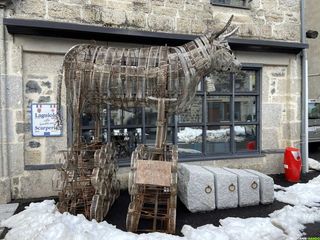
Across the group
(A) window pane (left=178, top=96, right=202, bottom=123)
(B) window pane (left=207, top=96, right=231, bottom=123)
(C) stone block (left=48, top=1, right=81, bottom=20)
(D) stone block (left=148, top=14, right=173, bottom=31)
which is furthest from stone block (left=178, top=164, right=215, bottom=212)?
(C) stone block (left=48, top=1, right=81, bottom=20)

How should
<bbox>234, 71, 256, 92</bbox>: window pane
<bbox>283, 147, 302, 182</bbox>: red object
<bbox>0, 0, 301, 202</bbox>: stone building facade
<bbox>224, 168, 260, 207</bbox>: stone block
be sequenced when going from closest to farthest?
<bbox>224, 168, 260, 207</bbox>: stone block, <bbox>0, 0, 301, 202</bbox>: stone building facade, <bbox>283, 147, 302, 182</bbox>: red object, <bbox>234, 71, 256, 92</bbox>: window pane

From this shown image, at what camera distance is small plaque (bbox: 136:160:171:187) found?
12.1 feet

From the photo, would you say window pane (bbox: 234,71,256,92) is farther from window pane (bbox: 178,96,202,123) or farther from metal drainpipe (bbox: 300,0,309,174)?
metal drainpipe (bbox: 300,0,309,174)

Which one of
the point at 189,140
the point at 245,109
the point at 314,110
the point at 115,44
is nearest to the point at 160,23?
the point at 115,44

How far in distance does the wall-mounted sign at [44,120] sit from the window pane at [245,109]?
3.98 meters

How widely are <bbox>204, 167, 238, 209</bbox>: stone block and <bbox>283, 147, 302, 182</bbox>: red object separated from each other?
2.27m

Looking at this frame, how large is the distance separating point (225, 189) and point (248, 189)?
42 centimetres

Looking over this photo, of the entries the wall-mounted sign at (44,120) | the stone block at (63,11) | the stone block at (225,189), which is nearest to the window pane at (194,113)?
the stone block at (225,189)

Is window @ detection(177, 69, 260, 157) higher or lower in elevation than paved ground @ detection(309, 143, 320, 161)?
higher

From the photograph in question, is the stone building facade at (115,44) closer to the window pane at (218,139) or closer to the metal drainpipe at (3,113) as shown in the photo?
the metal drainpipe at (3,113)

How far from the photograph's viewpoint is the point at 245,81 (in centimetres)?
681

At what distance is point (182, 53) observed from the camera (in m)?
4.11

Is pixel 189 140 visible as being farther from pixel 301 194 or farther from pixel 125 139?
pixel 301 194

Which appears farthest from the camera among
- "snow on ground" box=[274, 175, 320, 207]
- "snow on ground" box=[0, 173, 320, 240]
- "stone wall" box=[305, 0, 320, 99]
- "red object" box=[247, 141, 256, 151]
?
"stone wall" box=[305, 0, 320, 99]
